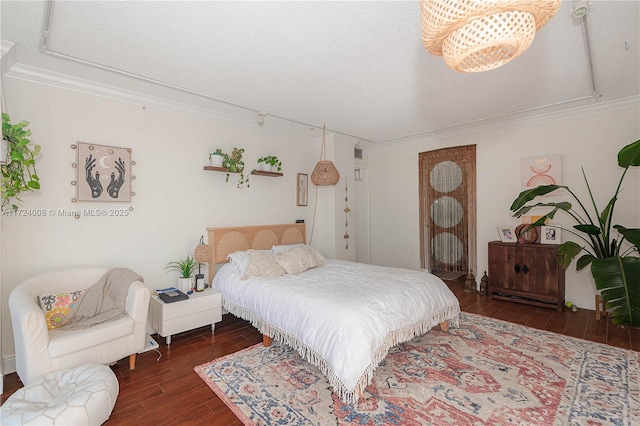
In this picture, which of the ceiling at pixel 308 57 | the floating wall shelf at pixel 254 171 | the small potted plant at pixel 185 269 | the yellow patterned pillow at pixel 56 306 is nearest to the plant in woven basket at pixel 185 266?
the small potted plant at pixel 185 269

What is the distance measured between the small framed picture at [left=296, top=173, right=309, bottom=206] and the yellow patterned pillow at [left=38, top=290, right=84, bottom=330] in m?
3.23

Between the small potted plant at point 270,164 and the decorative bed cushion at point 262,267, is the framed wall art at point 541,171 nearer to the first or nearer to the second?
the small potted plant at point 270,164

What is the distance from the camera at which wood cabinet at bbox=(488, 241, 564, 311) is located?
4039 mm

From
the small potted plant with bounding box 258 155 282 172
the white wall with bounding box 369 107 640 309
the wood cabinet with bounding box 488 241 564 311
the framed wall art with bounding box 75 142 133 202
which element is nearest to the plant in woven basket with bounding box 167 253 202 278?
the framed wall art with bounding box 75 142 133 202

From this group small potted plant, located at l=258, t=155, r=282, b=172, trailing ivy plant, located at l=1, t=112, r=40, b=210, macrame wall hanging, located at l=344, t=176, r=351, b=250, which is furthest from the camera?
macrame wall hanging, located at l=344, t=176, r=351, b=250

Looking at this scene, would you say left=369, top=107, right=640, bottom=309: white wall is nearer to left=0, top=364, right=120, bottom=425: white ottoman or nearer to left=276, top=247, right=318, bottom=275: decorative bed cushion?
left=276, top=247, right=318, bottom=275: decorative bed cushion

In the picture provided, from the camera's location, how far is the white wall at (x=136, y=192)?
108 inches

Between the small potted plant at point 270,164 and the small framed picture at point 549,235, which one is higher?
the small potted plant at point 270,164

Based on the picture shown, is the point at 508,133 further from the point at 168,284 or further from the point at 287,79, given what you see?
the point at 168,284

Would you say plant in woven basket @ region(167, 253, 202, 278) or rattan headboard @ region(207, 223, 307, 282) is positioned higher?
rattan headboard @ region(207, 223, 307, 282)

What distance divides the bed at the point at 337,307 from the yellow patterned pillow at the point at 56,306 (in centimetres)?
142

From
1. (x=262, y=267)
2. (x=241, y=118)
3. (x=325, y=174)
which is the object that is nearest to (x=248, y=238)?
(x=262, y=267)

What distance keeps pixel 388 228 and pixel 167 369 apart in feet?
15.3

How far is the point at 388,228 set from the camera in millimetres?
6230
